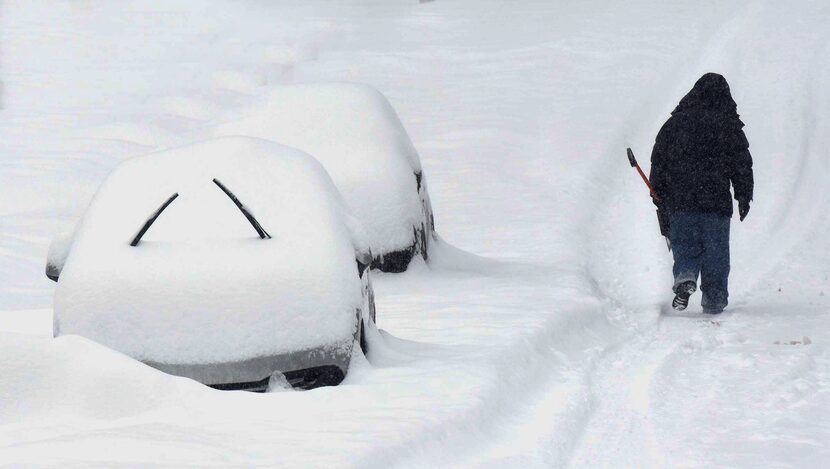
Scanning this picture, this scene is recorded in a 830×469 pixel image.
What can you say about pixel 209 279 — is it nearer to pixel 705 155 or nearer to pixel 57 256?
pixel 57 256

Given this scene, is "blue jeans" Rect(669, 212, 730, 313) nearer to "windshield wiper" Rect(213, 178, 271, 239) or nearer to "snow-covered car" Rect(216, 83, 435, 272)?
"snow-covered car" Rect(216, 83, 435, 272)

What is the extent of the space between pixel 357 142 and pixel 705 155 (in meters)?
2.85

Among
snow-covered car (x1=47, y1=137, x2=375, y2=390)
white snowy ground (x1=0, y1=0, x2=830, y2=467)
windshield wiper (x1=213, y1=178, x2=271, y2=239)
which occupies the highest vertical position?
windshield wiper (x1=213, y1=178, x2=271, y2=239)

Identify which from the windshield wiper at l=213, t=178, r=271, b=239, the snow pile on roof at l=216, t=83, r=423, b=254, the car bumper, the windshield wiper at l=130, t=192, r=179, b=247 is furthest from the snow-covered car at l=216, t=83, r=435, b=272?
the car bumper

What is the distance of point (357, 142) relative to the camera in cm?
980

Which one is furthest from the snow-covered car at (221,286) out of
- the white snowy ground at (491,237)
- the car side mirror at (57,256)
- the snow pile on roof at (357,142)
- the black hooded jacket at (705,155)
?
the black hooded jacket at (705,155)

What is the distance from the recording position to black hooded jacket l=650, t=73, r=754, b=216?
31.8 feet

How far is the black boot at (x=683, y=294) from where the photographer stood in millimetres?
9539

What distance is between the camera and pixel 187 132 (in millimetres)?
17609

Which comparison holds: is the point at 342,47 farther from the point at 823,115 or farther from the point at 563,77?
the point at 823,115

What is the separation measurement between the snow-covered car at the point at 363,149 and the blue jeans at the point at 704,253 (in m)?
2.10

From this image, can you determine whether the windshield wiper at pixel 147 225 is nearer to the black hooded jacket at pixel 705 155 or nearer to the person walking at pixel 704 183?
the person walking at pixel 704 183

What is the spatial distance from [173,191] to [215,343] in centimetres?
102

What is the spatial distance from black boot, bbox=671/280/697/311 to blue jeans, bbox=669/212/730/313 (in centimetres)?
4
